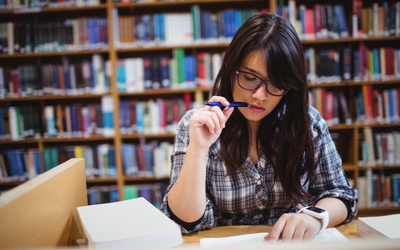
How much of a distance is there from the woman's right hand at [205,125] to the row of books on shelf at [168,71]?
4.98 ft

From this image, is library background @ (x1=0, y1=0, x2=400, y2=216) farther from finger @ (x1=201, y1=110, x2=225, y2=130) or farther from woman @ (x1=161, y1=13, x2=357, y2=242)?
finger @ (x1=201, y1=110, x2=225, y2=130)

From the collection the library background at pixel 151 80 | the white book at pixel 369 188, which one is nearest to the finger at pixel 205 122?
the library background at pixel 151 80

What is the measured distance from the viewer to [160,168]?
2.27 m

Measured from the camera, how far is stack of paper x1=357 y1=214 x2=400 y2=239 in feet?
1.78

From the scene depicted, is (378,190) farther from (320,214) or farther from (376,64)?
(320,214)

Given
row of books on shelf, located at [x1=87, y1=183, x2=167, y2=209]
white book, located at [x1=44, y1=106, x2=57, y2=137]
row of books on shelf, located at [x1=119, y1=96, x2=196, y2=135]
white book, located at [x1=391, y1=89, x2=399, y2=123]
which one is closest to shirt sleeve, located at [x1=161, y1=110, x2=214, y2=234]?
row of books on shelf, located at [x1=119, y1=96, x2=196, y2=135]

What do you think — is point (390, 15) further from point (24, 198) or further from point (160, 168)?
point (24, 198)

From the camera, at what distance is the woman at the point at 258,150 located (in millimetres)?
740

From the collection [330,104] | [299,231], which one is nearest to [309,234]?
[299,231]

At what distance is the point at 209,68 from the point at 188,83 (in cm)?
23

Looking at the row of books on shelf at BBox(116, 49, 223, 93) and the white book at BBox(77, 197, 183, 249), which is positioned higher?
the row of books on shelf at BBox(116, 49, 223, 93)

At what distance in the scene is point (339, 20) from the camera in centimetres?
217

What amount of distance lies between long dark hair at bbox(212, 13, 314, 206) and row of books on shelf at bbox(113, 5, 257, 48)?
1386 mm

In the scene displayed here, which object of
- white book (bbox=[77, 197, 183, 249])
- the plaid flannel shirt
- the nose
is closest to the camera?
white book (bbox=[77, 197, 183, 249])
